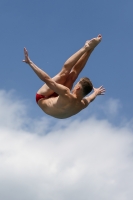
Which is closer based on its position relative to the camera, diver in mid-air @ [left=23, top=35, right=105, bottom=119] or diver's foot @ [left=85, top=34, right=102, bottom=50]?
diver in mid-air @ [left=23, top=35, right=105, bottom=119]

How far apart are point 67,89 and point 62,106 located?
576 mm

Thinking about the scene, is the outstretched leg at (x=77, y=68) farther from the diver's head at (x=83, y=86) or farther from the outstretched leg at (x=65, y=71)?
the diver's head at (x=83, y=86)

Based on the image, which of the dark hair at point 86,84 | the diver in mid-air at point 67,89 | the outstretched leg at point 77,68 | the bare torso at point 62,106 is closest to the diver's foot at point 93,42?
the diver in mid-air at point 67,89

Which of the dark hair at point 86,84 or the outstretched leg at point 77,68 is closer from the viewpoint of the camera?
the dark hair at point 86,84

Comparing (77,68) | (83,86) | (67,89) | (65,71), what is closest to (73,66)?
(77,68)

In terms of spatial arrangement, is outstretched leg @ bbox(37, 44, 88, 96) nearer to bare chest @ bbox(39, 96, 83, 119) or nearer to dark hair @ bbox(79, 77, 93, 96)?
bare chest @ bbox(39, 96, 83, 119)

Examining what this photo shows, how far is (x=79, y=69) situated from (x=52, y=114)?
5.15 feet

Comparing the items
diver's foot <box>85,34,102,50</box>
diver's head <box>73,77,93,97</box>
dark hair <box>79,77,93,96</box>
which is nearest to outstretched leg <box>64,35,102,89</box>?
diver's foot <box>85,34,102,50</box>

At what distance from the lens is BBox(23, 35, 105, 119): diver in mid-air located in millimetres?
12336

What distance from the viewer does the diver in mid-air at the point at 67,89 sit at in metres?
12.3

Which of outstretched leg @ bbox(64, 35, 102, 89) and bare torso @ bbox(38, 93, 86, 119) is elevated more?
outstretched leg @ bbox(64, 35, 102, 89)

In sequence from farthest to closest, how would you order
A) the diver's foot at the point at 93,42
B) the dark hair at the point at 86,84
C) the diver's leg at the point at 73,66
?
1. the diver's leg at the point at 73,66
2. the diver's foot at the point at 93,42
3. the dark hair at the point at 86,84

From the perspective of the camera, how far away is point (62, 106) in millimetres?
12867

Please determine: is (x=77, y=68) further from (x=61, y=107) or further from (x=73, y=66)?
(x=61, y=107)
